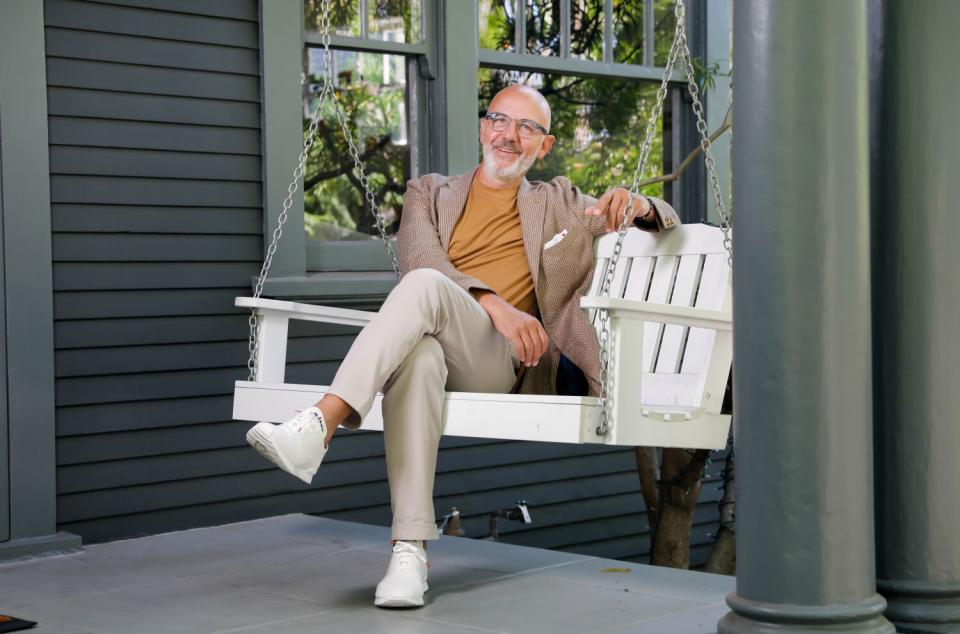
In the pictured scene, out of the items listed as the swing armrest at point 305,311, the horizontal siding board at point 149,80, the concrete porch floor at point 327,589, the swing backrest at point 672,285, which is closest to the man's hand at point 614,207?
the swing backrest at point 672,285

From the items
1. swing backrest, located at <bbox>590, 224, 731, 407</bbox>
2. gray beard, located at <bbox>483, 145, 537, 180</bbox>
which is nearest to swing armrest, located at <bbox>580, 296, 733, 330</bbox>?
swing backrest, located at <bbox>590, 224, 731, 407</bbox>

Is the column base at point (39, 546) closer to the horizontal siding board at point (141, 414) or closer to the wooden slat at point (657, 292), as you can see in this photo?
the horizontal siding board at point (141, 414)

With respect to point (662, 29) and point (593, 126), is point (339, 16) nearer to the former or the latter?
point (593, 126)

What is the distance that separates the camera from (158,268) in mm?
4281

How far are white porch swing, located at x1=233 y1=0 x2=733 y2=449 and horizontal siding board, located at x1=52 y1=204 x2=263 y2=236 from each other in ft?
1.73

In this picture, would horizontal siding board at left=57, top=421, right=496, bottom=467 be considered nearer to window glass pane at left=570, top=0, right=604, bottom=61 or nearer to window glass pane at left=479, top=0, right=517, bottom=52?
window glass pane at left=479, top=0, right=517, bottom=52

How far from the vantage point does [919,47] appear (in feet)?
8.39

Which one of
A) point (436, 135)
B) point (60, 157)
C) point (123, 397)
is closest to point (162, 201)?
point (60, 157)

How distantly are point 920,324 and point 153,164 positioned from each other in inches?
103

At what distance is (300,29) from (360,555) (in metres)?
1.88

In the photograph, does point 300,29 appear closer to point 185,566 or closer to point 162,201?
point 162,201

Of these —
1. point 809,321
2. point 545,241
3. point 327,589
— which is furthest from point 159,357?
point 809,321

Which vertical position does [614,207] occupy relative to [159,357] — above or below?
above

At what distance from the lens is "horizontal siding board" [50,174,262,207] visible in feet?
13.4
